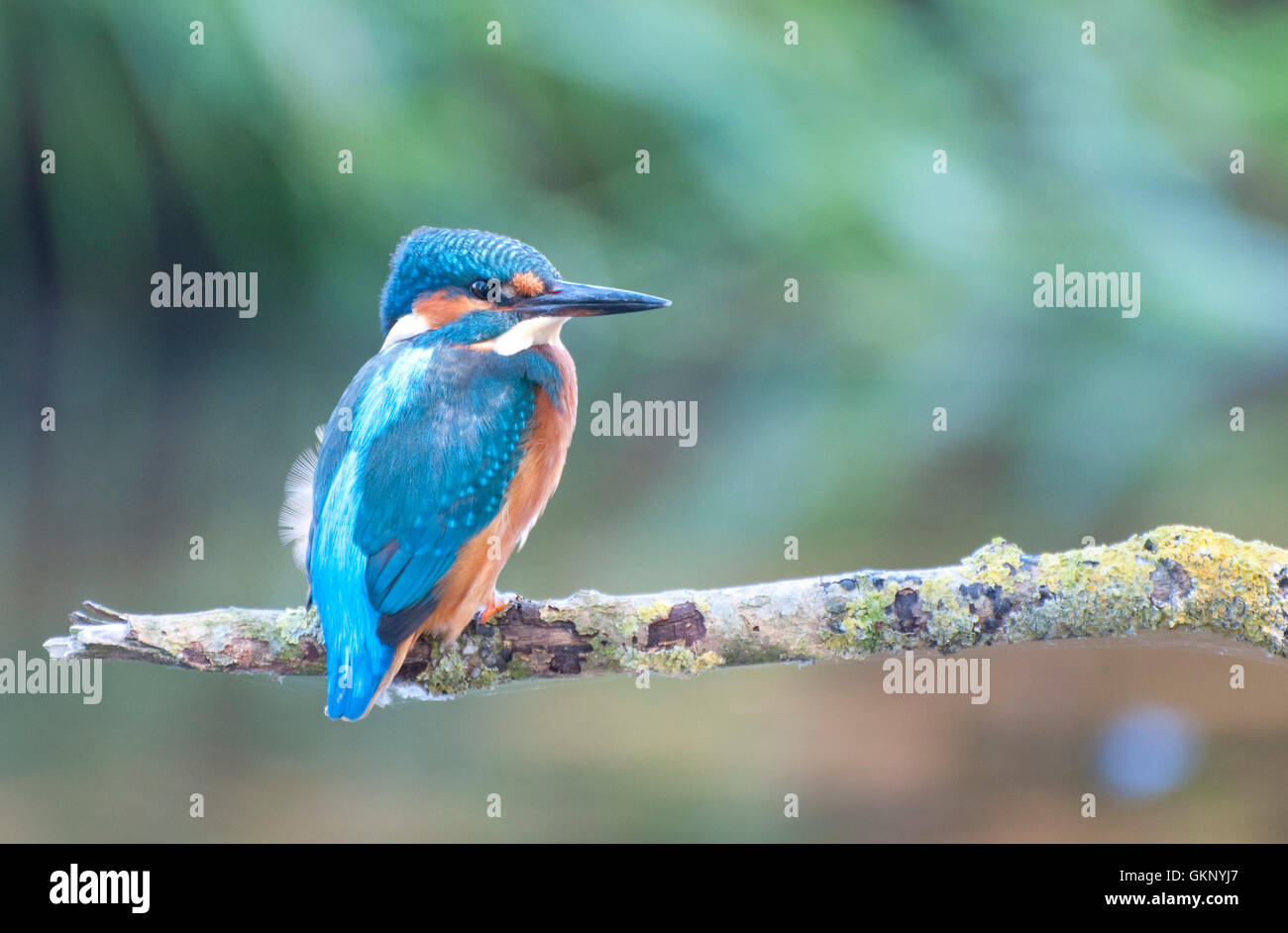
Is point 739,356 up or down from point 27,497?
up

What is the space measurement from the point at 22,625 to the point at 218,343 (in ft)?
5.03

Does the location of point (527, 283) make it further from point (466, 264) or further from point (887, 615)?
point (887, 615)

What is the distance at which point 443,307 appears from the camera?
182cm

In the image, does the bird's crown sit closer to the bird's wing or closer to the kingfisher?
the kingfisher

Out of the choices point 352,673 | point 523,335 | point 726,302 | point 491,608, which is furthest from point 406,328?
point 726,302

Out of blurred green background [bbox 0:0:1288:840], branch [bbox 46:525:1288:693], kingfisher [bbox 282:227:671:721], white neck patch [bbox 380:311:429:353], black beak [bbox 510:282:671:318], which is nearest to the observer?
branch [bbox 46:525:1288:693]

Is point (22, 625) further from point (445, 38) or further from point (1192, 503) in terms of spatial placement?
point (1192, 503)

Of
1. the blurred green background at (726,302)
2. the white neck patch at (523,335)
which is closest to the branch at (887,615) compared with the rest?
the white neck patch at (523,335)

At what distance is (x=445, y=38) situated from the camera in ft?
12.9

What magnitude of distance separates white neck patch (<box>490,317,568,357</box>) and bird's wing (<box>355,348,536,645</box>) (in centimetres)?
5

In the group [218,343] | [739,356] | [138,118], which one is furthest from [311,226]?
[739,356]

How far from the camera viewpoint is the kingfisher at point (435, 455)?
1575 millimetres

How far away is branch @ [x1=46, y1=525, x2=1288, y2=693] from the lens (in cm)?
145

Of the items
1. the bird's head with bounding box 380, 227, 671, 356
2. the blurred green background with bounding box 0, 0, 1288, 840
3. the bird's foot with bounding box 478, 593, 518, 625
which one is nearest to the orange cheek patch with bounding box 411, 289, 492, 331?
the bird's head with bounding box 380, 227, 671, 356
